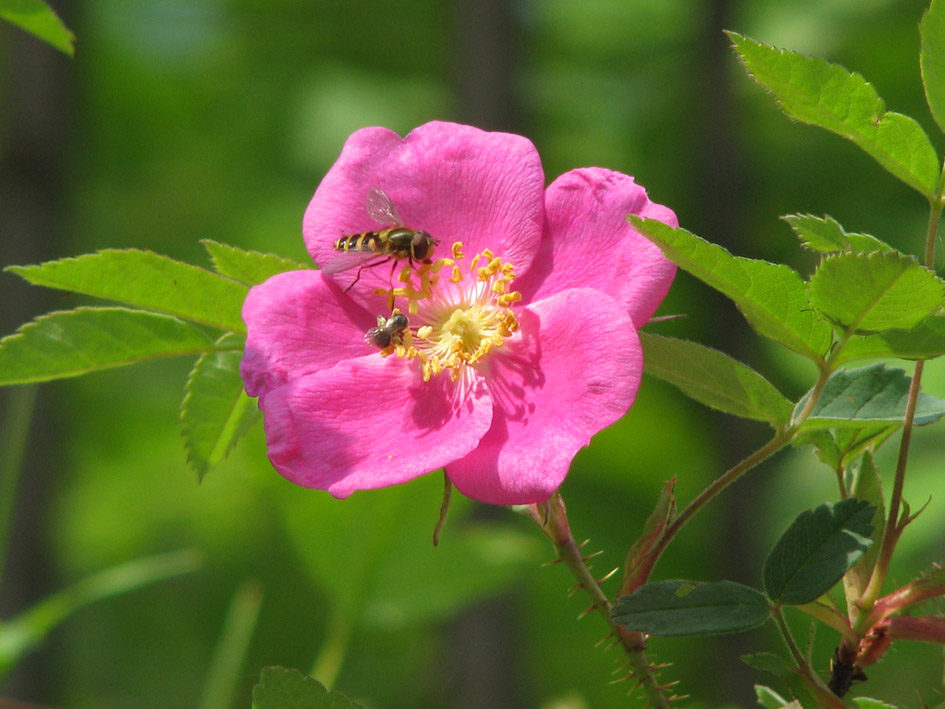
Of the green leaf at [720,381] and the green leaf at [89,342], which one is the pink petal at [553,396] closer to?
the green leaf at [720,381]

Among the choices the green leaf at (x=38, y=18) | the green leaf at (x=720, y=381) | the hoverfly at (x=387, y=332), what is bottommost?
the hoverfly at (x=387, y=332)

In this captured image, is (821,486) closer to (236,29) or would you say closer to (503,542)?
(503,542)

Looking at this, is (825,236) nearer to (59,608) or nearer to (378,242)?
(378,242)

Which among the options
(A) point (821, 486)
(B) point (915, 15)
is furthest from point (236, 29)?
(A) point (821, 486)

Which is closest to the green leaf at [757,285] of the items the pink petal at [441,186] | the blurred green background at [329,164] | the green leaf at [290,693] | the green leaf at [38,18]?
the pink petal at [441,186]

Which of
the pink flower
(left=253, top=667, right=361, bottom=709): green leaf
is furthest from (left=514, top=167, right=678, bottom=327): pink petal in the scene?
(left=253, top=667, right=361, bottom=709): green leaf
